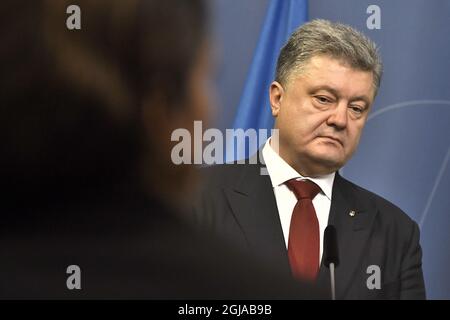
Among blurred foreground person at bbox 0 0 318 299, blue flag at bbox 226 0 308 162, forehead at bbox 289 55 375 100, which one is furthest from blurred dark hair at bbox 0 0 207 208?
blue flag at bbox 226 0 308 162

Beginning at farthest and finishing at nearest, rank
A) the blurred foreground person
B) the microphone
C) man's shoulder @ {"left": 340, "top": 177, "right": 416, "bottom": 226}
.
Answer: man's shoulder @ {"left": 340, "top": 177, "right": 416, "bottom": 226}
the microphone
the blurred foreground person

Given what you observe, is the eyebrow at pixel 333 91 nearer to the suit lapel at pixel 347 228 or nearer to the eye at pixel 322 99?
the eye at pixel 322 99

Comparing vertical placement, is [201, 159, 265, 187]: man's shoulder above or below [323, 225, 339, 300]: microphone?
above

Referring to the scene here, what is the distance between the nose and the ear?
149 mm

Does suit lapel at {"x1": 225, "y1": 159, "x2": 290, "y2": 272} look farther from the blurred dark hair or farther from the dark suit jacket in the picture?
the blurred dark hair

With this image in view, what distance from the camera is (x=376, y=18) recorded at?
6.82 ft

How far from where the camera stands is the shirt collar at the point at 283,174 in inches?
77.5

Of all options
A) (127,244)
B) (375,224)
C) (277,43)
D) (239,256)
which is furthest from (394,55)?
(239,256)

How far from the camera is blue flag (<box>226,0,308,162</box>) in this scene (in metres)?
2.05

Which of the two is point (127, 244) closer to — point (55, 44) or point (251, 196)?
point (251, 196)

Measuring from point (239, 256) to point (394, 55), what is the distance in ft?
4.24

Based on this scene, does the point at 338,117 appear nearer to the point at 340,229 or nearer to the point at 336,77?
the point at 336,77

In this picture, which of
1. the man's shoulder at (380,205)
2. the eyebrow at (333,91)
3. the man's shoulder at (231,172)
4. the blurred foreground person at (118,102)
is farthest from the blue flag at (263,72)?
the blurred foreground person at (118,102)

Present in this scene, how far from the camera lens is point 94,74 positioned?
860 millimetres
